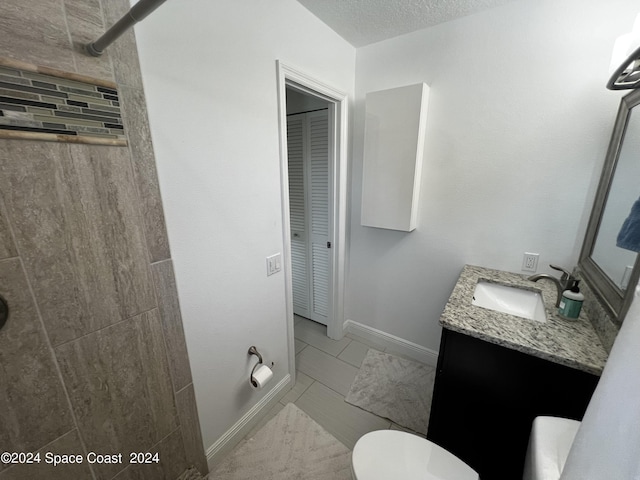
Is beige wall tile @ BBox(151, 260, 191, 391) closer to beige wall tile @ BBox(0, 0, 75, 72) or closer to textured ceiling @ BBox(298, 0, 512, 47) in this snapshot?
beige wall tile @ BBox(0, 0, 75, 72)

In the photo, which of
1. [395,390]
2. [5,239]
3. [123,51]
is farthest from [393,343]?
[123,51]

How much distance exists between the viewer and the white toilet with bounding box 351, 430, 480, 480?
915 mm

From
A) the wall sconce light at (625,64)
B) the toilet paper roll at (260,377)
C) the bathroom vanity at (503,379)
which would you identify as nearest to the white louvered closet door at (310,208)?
the toilet paper roll at (260,377)

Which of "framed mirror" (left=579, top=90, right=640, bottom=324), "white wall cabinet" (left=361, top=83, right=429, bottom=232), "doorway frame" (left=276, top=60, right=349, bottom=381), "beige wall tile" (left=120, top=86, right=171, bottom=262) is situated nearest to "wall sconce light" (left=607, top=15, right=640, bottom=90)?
"framed mirror" (left=579, top=90, right=640, bottom=324)

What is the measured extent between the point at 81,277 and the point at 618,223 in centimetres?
206

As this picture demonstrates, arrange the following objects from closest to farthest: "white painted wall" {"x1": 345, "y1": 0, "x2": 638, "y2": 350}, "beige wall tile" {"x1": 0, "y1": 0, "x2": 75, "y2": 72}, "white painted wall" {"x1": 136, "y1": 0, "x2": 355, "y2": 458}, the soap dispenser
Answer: "beige wall tile" {"x1": 0, "y1": 0, "x2": 75, "y2": 72} → "white painted wall" {"x1": 136, "y1": 0, "x2": 355, "y2": 458} → the soap dispenser → "white painted wall" {"x1": 345, "y1": 0, "x2": 638, "y2": 350}

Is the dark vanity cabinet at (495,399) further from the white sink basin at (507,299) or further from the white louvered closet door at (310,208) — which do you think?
the white louvered closet door at (310,208)

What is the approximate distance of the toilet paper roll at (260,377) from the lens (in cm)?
139

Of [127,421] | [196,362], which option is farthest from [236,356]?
[127,421]

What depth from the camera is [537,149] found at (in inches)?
56.6

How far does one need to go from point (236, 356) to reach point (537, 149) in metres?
2.08

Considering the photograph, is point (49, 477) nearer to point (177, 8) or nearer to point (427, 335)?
point (177, 8)

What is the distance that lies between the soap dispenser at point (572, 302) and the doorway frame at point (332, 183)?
1365 millimetres

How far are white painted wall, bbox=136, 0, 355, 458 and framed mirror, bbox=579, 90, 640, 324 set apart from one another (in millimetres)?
1477
